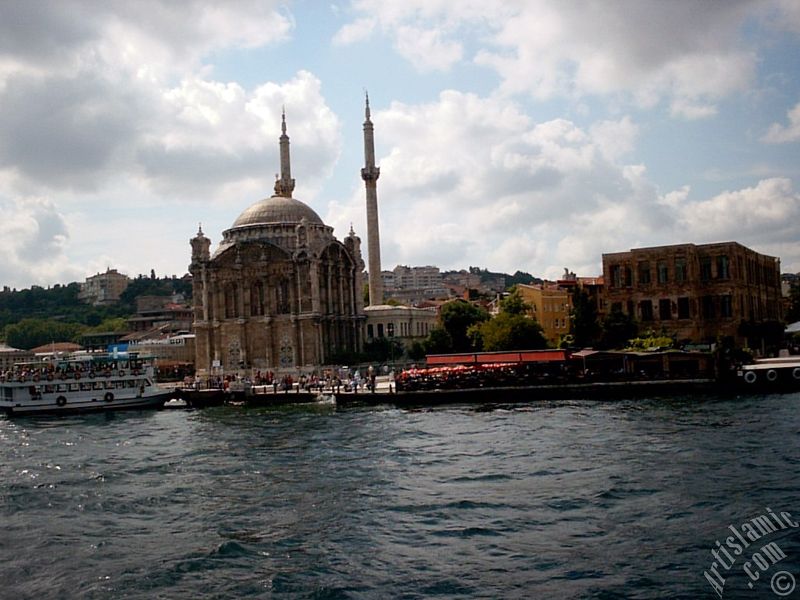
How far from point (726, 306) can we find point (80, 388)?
43821mm

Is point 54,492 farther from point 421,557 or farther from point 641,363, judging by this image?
point 641,363

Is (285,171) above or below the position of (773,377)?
above

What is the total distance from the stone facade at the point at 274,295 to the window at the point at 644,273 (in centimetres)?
2582

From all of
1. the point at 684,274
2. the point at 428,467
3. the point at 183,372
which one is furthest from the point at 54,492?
the point at 183,372

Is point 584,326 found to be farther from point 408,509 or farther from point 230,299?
point 408,509

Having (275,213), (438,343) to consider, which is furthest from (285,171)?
(438,343)

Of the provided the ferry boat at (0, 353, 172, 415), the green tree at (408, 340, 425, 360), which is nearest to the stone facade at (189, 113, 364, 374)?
the green tree at (408, 340, 425, 360)

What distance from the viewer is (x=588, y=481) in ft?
75.9

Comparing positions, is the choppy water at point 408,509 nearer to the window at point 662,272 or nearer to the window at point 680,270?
the window at point 680,270

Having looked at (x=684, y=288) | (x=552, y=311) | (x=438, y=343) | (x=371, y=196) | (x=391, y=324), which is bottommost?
(x=438, y=343)

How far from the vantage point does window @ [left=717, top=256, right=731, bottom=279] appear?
215 feet

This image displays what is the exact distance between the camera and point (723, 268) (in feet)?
216

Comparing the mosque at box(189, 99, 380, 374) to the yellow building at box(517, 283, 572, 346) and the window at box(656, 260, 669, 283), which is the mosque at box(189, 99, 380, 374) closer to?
the yellow building at box(517, 283, 572, 346)

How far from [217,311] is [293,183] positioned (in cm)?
1694
